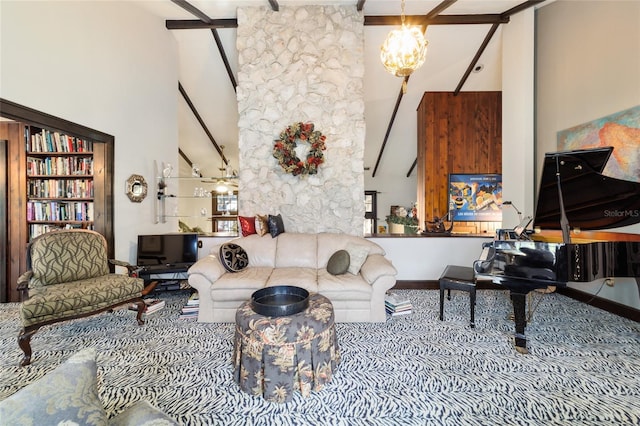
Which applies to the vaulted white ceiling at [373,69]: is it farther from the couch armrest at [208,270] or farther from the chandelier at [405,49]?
the couch armrest at [208,270]

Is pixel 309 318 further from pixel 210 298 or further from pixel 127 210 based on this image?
pixel 127 210

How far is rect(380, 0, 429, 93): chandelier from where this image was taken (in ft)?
8.63

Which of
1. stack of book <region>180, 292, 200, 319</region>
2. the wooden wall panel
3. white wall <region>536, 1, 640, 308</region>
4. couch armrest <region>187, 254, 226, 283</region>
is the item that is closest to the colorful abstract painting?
white wall <region>536, 1, 640, 308</region>

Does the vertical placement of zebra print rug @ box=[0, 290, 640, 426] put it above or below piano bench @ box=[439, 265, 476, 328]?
below

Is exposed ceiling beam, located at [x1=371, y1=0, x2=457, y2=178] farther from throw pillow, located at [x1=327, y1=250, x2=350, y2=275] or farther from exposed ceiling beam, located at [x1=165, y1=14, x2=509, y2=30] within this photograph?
throw pillow, located at [x1=327, y1=250, x2=350, y2=275]

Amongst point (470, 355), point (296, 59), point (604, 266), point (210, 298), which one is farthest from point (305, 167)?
point (604, 266)

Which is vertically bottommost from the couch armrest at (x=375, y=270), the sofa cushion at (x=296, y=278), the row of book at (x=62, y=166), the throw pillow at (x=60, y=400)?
the sofa cushion at (x=296, y=278)

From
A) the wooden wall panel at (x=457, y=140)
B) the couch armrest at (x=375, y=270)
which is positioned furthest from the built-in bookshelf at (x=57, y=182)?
the wooden wall panel at (x=457, y=140)

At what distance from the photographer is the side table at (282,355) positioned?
69.7 inches

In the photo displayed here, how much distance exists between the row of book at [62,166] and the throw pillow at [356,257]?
3.56 m

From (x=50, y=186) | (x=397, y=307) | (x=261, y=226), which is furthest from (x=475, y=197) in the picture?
(x=50, y=186)

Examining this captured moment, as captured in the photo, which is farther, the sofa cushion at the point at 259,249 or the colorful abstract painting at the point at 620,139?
the sofa cushion at the point at 259,249

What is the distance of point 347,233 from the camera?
Answer: 162 inches

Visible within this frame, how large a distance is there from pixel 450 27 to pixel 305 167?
11.0 feet
